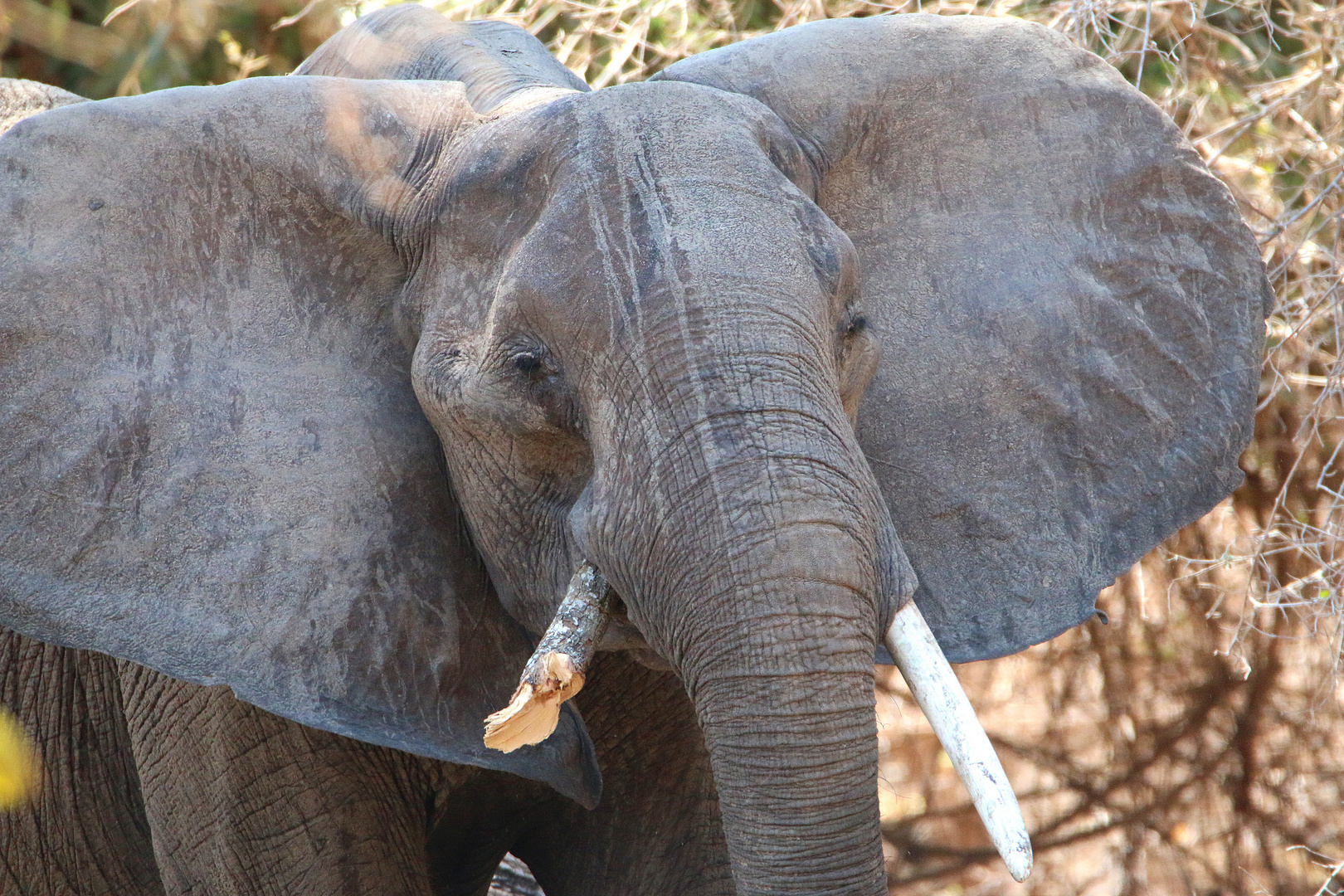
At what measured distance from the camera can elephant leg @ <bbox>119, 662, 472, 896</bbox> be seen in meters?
2.39

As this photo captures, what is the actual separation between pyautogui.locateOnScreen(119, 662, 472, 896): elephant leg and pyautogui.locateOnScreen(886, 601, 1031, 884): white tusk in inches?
36.1

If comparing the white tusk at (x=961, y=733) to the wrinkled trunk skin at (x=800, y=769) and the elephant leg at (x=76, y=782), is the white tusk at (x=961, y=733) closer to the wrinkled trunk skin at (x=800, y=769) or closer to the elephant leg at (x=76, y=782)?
the wrinkled trunk skin at (x=800, y=769)

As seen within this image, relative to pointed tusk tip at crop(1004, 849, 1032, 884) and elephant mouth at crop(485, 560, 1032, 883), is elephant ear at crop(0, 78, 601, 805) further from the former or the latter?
pointed tusk tip at crop(1004, 849, 1032, 884)

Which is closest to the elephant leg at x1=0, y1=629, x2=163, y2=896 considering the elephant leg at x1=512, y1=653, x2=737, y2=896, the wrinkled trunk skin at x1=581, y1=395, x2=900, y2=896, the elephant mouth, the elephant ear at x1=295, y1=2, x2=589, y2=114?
the elephant leg at x1=512, y1=653, x2=737, y2=896

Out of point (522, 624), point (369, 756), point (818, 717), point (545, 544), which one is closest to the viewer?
point (818, 717)

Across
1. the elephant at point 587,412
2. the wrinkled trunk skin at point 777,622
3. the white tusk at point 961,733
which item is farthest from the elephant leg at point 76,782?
the white tusk at point 961,733

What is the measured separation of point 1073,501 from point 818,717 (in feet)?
2.82

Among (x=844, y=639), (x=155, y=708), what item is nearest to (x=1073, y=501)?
(x=844, y=639)

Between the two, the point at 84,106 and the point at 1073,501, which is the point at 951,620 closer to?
the point at 1073,501

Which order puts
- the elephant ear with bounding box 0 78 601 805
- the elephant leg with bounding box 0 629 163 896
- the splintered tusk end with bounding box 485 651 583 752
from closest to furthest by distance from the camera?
1. the splintered tusk end with bounding box 485 651 583 752
2. the elephant ear with bounding box 0 78 601 805
3. the elephant leg with bounding box 0 629 163 896

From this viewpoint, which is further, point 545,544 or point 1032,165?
point 1032,165

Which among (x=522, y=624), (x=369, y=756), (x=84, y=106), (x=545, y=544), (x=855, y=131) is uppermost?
(x=84, y=106)

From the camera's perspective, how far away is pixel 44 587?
2.13 metres

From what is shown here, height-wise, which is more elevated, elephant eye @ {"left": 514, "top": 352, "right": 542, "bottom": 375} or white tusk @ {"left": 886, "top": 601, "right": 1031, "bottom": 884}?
elephant eye @ {"left": 514, "top": 352, "right": 542, "bottom": 375}
